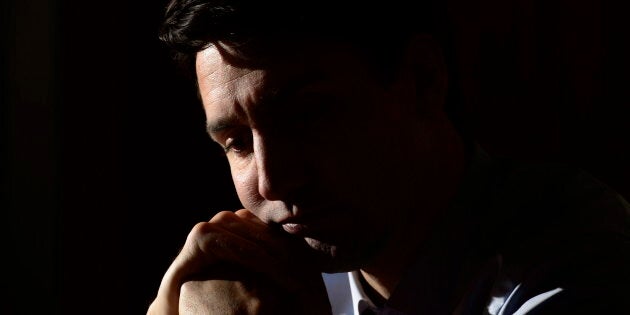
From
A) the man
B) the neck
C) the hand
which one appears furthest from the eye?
the neck

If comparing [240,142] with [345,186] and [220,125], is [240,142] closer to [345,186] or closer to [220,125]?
[220,125]

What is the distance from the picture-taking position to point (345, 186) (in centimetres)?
108

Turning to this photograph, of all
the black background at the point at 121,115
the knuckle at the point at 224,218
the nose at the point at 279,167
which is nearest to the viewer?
the nose at the point at 279,167

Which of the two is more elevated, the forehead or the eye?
the forehead

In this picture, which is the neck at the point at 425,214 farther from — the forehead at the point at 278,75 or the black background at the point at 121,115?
the black background at the point at 121,115

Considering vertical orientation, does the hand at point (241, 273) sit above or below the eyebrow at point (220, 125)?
below

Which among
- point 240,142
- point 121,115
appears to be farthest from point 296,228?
point 121,115

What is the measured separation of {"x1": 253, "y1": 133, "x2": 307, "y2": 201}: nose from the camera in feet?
3.46

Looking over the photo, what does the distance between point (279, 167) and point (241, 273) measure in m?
0.21

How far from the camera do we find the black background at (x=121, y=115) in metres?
1.82

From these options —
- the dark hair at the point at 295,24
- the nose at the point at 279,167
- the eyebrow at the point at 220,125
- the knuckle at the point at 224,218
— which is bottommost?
the knuckle at the point at 224,218

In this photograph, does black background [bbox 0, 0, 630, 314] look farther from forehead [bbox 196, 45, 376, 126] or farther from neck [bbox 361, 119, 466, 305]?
forehead [bbox 196, 45, 376, 126]

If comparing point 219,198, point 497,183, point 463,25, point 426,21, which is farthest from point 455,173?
point 219,198

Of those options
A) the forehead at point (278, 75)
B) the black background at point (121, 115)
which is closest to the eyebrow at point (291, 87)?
the forehead at point (278, 75)
